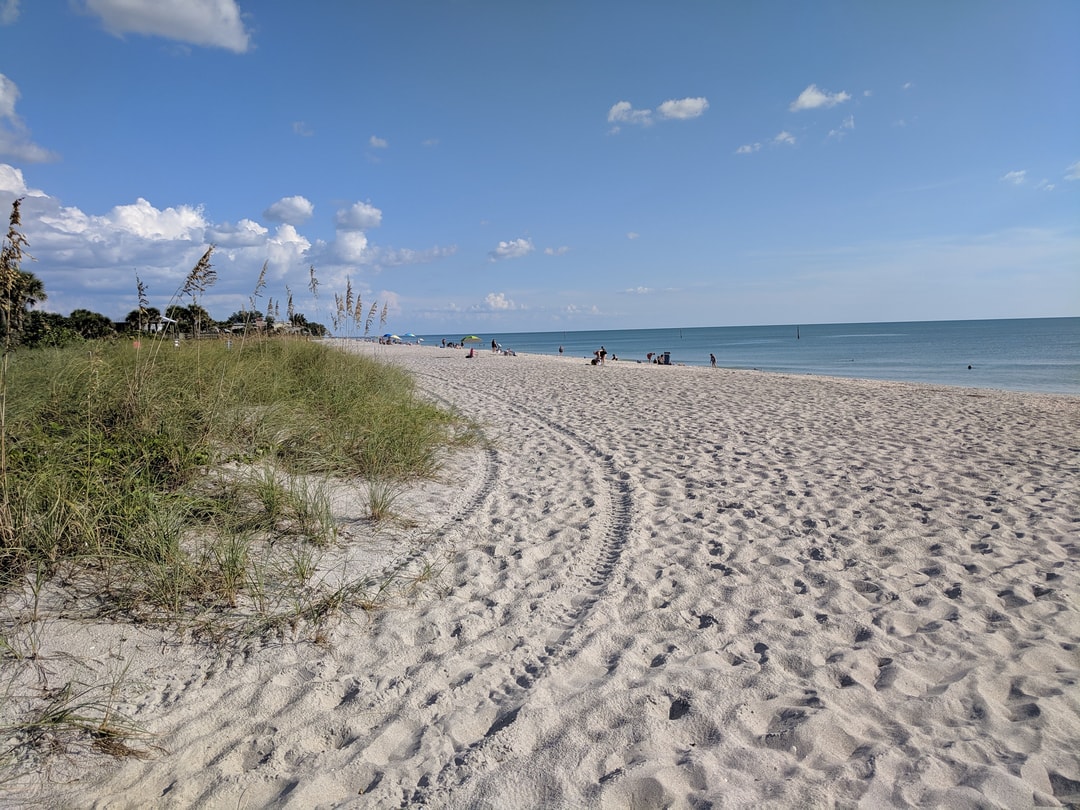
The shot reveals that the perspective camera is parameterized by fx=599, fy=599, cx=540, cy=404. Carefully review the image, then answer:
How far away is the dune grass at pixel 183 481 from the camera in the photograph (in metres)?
3.33

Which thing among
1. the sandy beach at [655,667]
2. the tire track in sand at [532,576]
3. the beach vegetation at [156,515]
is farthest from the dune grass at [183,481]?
the tire track in sand at [532,576]

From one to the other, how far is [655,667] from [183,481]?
11.6 ft

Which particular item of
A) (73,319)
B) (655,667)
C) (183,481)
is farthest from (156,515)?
(73,319)

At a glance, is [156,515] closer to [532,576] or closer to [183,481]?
[183,481]

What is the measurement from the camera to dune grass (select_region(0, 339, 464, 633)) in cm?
333

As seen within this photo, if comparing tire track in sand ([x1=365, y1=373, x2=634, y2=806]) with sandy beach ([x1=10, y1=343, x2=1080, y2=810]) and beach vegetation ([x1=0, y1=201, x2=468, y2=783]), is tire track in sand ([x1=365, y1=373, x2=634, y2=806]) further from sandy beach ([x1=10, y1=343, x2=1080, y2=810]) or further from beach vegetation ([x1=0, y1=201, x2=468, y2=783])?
beach vegetation ([x1=0, y1=201, x2=468, y2=783])

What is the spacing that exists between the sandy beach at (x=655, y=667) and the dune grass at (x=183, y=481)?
32 cm

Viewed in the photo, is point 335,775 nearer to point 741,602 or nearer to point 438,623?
point 438,623

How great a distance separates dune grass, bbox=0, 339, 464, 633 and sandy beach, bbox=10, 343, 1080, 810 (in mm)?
318

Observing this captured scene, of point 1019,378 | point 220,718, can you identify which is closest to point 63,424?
point 220,718

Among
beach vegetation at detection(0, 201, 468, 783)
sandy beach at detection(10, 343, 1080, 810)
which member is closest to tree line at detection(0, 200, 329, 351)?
beach vegetation at detection(0, 201, 468, 783)

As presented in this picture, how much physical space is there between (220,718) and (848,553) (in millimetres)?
4107

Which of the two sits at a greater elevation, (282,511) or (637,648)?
(282,511)

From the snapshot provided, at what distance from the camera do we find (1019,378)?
A: 27000 mm
